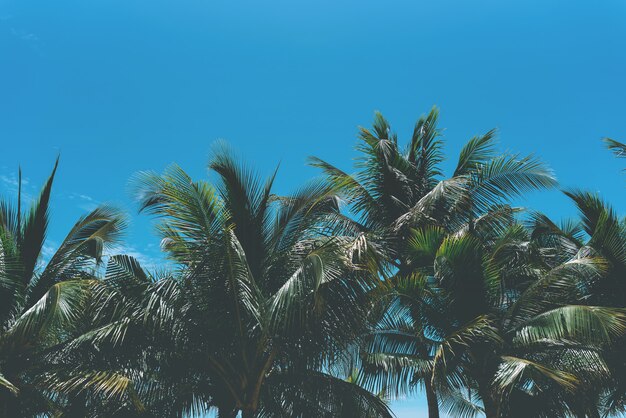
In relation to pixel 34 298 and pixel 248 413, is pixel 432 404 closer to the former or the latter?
pixel 248 413

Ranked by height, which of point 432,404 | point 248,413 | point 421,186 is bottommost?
point 248,413

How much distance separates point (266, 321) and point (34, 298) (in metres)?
4.89

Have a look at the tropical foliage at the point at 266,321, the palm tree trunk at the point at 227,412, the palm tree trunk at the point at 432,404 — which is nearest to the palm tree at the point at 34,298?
the tropical foliage at the point at 266,321

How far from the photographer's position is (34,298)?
462 inches

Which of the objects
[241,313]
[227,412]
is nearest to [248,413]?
[227,412]

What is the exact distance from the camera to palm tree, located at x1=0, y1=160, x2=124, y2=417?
10.0m

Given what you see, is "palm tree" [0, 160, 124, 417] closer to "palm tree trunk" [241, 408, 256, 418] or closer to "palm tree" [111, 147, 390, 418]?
"palm tree" [111, 147, 390, 418]

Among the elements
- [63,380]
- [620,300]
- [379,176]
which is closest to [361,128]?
[379,176]

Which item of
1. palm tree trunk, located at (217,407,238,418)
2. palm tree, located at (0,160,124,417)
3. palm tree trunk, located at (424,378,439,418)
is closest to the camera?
palm tree, located at (0,160,124,417)

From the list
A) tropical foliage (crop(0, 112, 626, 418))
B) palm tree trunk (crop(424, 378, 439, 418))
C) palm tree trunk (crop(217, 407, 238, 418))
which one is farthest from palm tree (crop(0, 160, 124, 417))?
palm tree trunk (crop(424, 378, 439, 418))

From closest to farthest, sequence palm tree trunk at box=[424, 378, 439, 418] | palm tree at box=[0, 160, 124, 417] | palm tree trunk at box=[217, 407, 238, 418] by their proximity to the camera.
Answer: palm tree at box=[0, 160, 124, 417]
palm tree trunk at box=[217, 407, 238, 418]
palm tree trunk at box=[424, 378, 439, 418]

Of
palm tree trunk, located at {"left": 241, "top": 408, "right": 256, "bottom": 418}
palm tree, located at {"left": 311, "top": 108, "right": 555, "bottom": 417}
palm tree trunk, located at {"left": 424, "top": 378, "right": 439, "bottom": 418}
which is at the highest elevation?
palm tree, located at {"left": 311, "top": 108, "right": 555, "bottom": 417}

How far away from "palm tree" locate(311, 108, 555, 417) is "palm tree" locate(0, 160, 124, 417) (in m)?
6.08

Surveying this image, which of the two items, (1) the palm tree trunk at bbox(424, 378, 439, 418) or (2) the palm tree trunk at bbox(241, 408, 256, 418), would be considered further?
(1) the palm tree trunk at bbox(424, 378, 439, 418)
